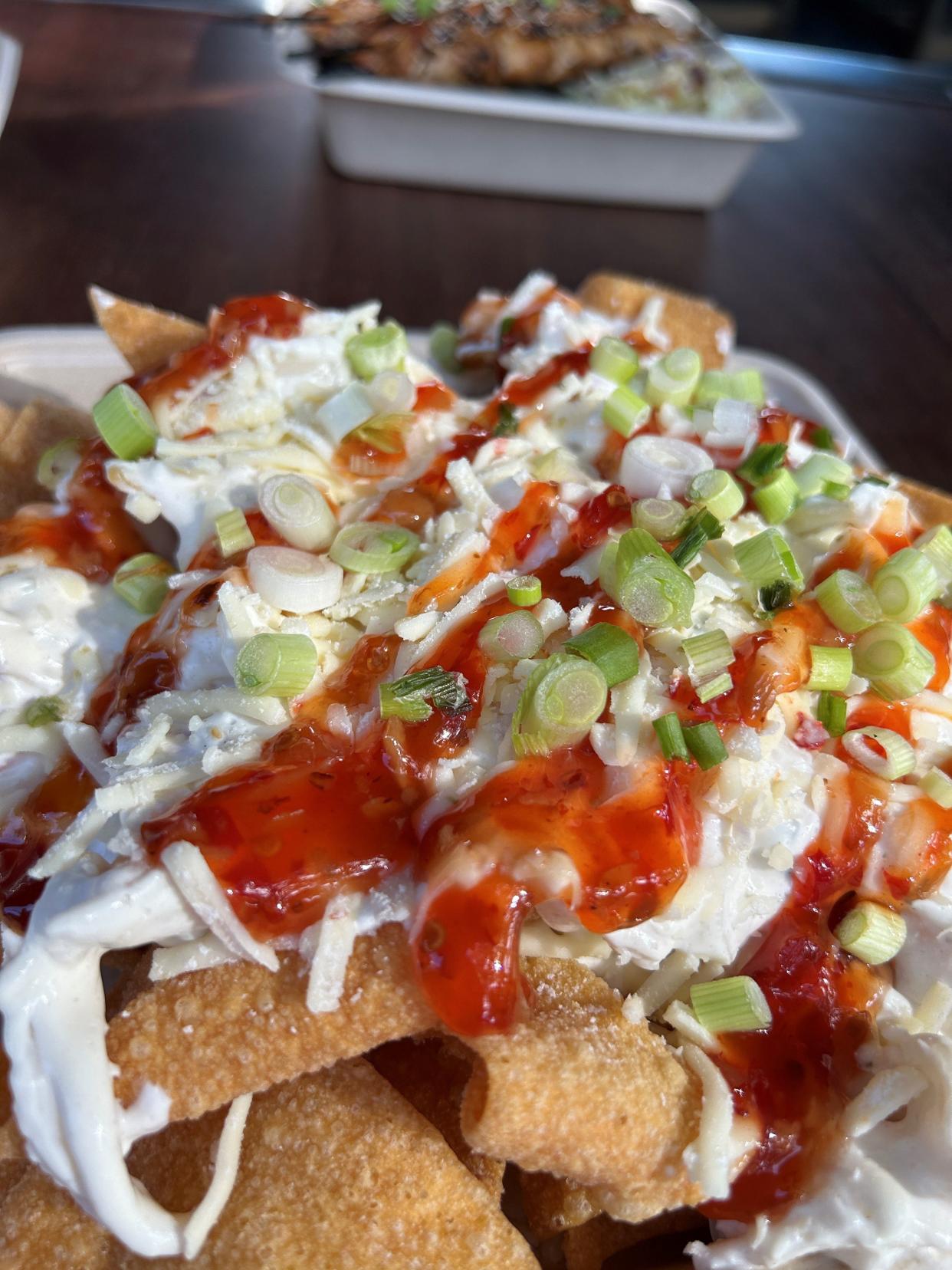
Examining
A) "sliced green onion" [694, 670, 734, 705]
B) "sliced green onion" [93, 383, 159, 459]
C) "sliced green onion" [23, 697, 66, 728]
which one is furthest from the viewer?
"sliced green onion" [93, 383, 159, 459]

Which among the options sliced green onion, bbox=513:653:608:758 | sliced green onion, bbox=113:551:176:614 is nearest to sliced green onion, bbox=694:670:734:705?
sliced green onion, bbox=513:653:608:758

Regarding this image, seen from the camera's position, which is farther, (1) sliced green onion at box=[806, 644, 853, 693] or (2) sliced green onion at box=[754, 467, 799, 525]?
(2) sliced green onion at box=[754, 467, 799, 525]

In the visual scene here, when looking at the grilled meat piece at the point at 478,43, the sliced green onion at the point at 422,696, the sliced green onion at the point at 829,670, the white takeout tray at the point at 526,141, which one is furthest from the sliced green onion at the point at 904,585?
the grilled meat piece at the point at 478,43

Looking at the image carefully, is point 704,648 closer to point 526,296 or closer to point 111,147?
point 526,296

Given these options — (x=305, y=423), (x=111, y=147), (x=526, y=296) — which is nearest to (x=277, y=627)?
(x=305, y=423)

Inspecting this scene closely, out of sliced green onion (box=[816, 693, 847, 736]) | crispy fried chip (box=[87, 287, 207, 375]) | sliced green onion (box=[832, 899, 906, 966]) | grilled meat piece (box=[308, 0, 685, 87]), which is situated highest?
grilled meat piece (box=[308, 0, 685, 87])

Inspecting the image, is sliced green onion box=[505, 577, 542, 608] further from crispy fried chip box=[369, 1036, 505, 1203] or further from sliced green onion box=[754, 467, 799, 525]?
crispy fried chip box=[369, 1036, 505, 1203]

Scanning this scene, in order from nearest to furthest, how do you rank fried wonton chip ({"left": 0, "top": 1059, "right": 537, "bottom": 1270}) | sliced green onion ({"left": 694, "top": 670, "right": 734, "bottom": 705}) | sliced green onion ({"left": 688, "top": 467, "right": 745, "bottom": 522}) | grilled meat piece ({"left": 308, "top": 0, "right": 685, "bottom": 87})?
fried wonton chip ({"left": 0, "top": 1059, "right": 537, "bottom": 1270}) < sliced green onion ({"left": 694, "top": 670, "right": 734, "bottom": 705}) < sliced green onion ({"left": 688, "top": 467, "right": 745, "bottom": 522}) < grilled meat piece ({"left": 308, "top": 0, "right": 685, "bottom": 87})

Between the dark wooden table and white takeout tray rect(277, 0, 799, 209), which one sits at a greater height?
white takeout tray rect(277, 0, 799, 209)
